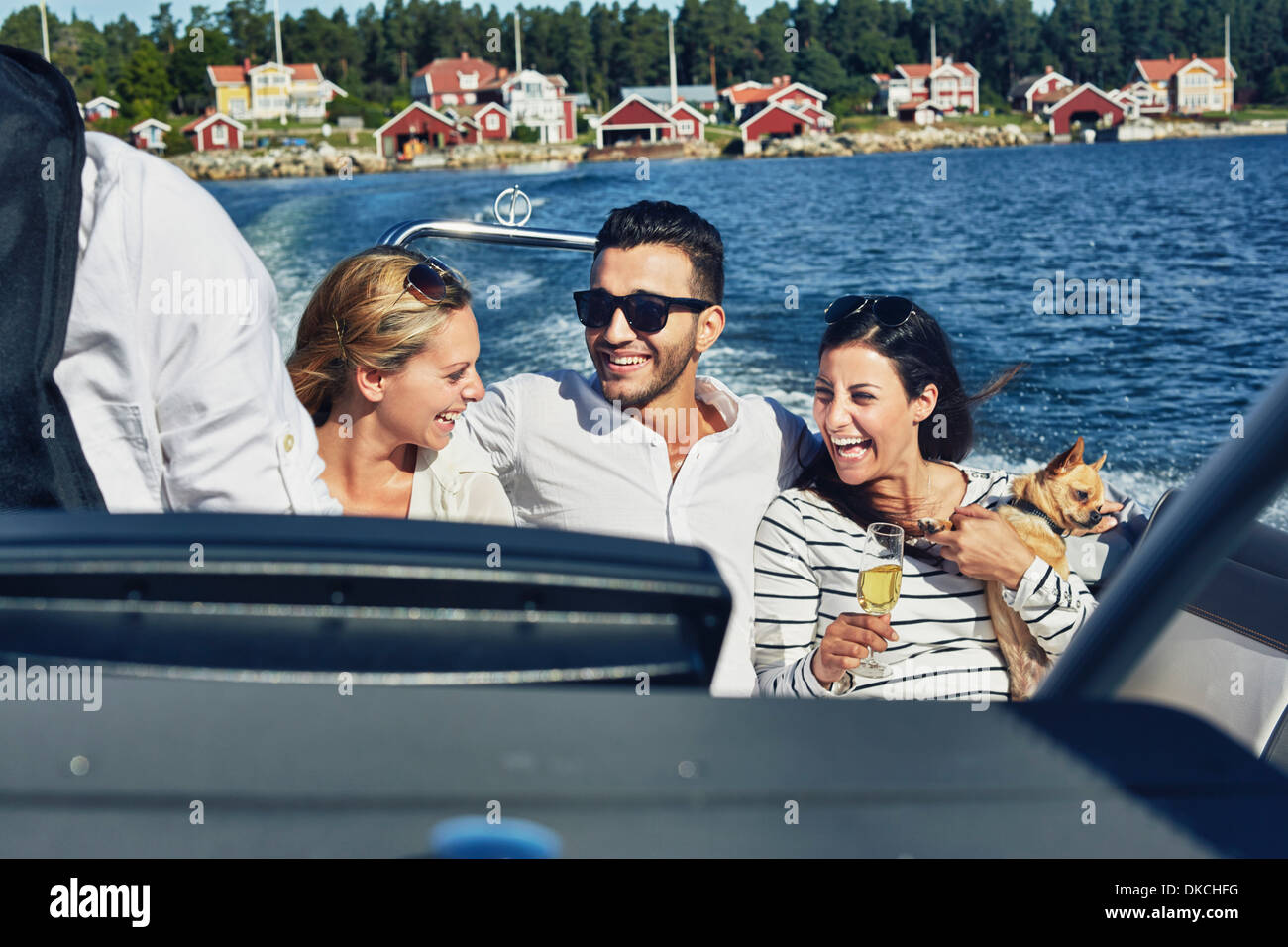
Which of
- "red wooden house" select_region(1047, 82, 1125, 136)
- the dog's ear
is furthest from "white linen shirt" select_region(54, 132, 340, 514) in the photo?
"red wooden house" select_region(1047, 82, 1125, 136)

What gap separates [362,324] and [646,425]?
0.50 meters

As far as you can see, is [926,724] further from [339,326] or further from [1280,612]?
[339,326]

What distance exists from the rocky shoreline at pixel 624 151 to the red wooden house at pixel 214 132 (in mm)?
1332

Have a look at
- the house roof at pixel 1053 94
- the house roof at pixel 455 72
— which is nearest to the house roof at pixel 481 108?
the house roof at pixel 455 72

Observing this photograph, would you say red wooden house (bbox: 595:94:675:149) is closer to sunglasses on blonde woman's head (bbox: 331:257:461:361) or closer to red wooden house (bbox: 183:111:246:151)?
red wooden house (bbox: 183:111:246:151)

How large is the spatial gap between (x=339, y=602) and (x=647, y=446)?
1512 millimetres

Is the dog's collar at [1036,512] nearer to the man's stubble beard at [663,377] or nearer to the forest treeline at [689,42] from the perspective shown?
the man's stubble beard at [663,377]

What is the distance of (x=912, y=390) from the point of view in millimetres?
1993

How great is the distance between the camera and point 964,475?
2039mm

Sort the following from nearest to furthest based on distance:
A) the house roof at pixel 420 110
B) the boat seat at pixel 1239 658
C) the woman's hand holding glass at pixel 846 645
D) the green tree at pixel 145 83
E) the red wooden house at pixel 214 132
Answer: the boat seat at pixel 1239 658 → the woman's hand holding glass at pixel 846 645 → the green tree at pixel 145 83 → the red wooden house at pixel 214 132 → the house roof at pixel 420 110

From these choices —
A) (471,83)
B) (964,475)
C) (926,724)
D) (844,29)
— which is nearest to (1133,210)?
(844,29)

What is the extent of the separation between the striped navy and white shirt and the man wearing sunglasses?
4.7 inches

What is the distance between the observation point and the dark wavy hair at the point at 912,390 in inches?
77.2

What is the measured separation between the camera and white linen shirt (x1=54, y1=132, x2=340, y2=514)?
44.3 inches
